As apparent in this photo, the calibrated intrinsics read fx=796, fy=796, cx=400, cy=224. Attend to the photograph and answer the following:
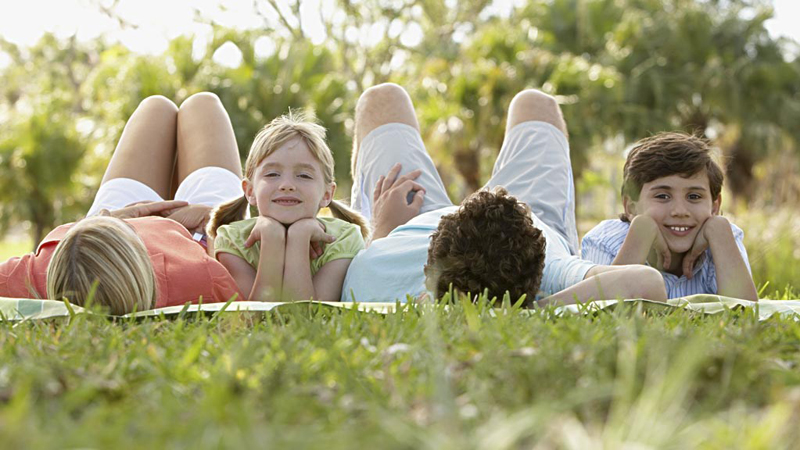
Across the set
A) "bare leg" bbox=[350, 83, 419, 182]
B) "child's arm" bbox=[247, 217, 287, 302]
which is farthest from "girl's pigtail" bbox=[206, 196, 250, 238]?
"bare leg" bbox=[350, 83, 419, 182]

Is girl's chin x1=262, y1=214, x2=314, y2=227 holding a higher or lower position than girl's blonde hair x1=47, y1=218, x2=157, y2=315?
higher

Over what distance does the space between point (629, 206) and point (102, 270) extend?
261 centimetres

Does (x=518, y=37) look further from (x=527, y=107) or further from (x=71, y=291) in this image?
(x=71, y=291)

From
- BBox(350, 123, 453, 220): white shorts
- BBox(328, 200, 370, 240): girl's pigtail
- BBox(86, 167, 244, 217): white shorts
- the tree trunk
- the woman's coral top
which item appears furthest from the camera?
the tree trunk

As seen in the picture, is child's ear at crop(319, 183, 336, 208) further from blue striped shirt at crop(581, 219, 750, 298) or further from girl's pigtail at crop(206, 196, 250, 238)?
blue striped shirt at crop(581, 219, 750, 298)

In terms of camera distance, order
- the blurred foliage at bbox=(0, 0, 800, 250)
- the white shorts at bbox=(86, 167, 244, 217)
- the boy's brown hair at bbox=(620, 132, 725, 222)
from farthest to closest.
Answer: the blurred foliage at bbox=(0, 0, 800, 250) → the white shorts at bbox=(86, 167, 244, 217) → the boy's brown hair at bbox=(620, 132, 725, 222)

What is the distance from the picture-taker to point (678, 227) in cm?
384

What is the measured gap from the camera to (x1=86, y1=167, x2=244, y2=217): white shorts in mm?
4777

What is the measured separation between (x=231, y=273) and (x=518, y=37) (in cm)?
1734

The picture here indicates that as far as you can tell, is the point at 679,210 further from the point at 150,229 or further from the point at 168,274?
the point at 150,229

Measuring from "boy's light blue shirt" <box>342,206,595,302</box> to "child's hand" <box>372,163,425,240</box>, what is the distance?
0.85 meters

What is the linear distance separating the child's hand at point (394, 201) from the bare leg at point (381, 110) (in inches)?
16.8

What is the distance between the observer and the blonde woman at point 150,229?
114 inches

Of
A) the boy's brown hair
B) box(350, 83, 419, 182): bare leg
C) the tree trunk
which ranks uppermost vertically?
box(350, 83, 419, 182): bare leg
